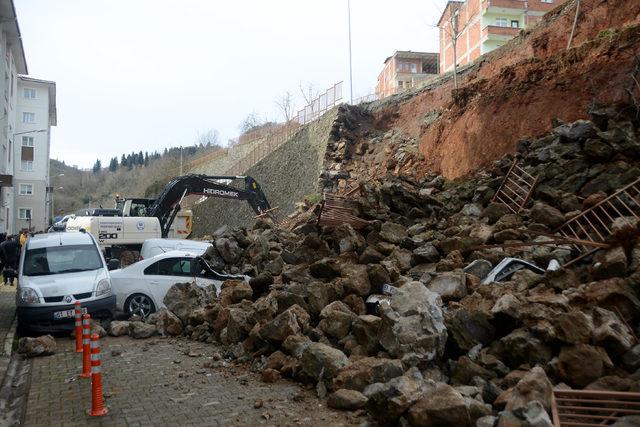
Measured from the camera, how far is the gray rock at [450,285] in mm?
7672

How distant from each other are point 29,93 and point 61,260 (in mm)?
48986

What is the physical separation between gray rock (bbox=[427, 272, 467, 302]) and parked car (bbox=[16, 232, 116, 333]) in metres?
5.86

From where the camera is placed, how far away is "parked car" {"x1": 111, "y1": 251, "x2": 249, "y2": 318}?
1145cm

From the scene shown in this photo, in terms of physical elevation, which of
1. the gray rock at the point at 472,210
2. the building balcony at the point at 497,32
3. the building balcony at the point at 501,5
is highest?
the building balcony at the point at 501,5

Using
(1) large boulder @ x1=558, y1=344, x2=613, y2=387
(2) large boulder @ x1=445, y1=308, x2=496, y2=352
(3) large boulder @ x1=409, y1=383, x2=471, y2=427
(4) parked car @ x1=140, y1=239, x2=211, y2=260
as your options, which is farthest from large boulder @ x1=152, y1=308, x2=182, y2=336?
(1) large boulder @ x1=558, y1=344, x2=613, y2=387

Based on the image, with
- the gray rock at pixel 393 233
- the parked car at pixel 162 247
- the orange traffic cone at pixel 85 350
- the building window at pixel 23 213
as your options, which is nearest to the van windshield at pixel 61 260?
the parked car at pixel 162 247

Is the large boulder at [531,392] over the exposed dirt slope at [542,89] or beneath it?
beneath

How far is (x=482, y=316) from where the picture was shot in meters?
6.44

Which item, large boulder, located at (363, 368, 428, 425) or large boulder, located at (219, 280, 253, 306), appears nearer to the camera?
large boulder, located at (363, 368, 428, 425)

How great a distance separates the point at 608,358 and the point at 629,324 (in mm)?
1028

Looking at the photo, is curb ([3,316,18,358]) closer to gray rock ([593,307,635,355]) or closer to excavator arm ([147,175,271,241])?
gray rock ([593,307,635,355])

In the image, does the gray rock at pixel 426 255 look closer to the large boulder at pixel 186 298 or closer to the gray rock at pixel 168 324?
the large boulder at pixel 186 298

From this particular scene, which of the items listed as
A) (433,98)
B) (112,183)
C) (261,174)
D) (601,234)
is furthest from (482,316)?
(112,183)

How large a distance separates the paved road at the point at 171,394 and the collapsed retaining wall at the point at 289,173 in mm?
20601
